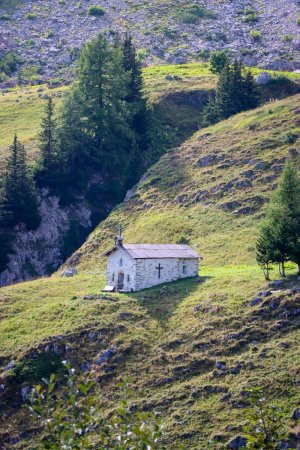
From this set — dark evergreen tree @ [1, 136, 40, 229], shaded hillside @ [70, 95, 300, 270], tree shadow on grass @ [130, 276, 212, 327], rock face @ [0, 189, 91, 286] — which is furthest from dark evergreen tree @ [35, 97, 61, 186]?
tree shadow on grass @ [130, 276, 212, 327]

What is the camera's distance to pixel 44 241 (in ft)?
271

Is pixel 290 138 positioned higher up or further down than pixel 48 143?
further down

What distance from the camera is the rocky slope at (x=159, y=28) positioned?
14462 cm

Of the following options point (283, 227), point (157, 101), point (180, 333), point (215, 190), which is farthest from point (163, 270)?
point (157, 101)

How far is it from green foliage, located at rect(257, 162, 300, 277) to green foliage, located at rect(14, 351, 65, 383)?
1674 centimetres

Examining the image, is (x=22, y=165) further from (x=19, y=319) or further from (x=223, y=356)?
(x=223, y=356)

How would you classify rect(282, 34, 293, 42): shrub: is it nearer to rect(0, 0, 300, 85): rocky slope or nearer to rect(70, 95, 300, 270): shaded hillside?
rect(0, 0, 300, 85): rocky slope

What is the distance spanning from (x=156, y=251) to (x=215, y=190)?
69.7ft

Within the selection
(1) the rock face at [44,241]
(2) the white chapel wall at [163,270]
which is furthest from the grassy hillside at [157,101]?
(2) the white chapel wall at [163,270]

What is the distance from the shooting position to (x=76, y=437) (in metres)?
17.5

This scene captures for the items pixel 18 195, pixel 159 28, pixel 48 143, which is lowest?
pixel 18 195

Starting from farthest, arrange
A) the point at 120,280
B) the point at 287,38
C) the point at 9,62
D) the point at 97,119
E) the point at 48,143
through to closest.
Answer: the point at 9,62 → the point at 287,38 → the point at 97,119 → the point at 48,143 → the point at 120,280

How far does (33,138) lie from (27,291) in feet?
133

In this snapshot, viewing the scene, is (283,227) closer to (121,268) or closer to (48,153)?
(121,268)
